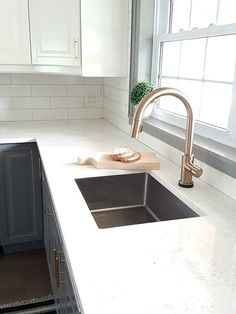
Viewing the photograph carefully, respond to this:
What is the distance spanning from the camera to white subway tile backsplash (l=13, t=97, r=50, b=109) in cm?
265

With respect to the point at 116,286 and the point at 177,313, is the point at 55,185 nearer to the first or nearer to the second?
the point at 116,286

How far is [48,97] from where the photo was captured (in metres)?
2.72

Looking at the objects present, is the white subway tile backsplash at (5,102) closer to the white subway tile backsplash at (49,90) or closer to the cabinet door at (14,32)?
the white subway tile backsplash at (49,90)

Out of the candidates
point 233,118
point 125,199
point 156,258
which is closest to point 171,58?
point 233,118

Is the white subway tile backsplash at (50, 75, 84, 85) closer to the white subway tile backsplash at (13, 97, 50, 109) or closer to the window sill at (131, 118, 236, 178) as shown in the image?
the white subway tile backsplash at (13, 97, 50, 109)

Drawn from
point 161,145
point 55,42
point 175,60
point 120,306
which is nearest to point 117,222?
point 161,145

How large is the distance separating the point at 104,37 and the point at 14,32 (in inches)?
24.2

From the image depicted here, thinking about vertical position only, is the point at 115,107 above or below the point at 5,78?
below

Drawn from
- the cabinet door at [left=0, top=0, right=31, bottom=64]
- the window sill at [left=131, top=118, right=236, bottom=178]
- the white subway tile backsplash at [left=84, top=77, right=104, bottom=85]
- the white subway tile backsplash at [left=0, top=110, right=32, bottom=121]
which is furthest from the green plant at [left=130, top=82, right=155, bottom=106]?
the white subway tile backsplash at [left=0, top=110, right=32, bottom=121]

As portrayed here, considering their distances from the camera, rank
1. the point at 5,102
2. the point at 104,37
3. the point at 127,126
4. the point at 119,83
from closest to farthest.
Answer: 1. the point at 104,37
2. the point at 127,126
3. the point at 119,83
4. the point at 5,102

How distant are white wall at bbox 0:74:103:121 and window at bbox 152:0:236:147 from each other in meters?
0.87

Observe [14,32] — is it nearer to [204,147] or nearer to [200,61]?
[200,61]

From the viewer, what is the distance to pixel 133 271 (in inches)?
29.2

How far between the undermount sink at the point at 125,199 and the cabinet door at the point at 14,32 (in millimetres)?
1272
